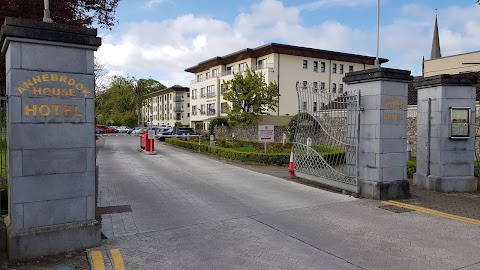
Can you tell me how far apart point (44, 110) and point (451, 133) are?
9.83 metres

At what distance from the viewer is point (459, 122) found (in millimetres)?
9875

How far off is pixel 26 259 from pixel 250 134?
25.9m

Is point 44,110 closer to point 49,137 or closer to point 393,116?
point 49,137

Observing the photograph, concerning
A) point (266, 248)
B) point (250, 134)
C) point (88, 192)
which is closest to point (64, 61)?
point (88, 192)

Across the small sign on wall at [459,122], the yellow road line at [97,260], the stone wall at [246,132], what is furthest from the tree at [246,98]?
the yellow road line at [97,260]

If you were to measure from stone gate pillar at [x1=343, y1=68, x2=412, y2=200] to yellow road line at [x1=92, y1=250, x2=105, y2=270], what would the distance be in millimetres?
6376

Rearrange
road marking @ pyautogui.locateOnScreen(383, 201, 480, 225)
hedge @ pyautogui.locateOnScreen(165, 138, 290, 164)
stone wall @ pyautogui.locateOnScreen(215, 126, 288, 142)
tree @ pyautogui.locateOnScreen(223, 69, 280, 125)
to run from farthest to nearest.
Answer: tree @ pyautogui.locateOnScreen(223, 69, 280, 125) < stone wall @ pyautogui.locateOnScreen(215, 126, 288, 142) < hedge @ pyautogui.locateOnScreen(165, 138, 290, 164) < road marking @ pyautogui.locateOnScreen(383, 201, 480, 225)

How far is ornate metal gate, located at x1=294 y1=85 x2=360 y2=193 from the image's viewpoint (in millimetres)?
9336

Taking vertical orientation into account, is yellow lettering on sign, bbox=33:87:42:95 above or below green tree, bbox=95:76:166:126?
below

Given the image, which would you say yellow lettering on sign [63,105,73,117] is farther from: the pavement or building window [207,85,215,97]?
building window [207,85,215,97]

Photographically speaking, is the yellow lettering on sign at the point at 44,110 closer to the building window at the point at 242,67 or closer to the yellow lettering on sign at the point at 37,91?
the yellow lettering on sign at the point at 37,91

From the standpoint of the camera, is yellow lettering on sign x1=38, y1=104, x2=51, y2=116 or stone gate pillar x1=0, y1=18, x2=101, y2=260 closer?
stone gate pillar x1=0, y1=18, x2=101, y2=260

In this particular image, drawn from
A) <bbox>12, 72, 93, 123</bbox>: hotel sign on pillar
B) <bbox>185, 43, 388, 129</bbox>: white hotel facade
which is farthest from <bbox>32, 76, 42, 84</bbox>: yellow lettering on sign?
<bbox>185, 43, 388, 129</bbox>: white hotel facade

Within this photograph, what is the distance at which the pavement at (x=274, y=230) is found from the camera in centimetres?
486
